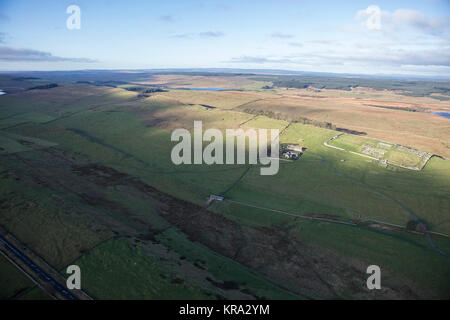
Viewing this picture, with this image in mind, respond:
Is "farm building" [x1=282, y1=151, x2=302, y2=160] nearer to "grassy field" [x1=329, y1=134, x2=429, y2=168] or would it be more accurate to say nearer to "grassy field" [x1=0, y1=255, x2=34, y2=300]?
"grassy field" [x1=329, y1=134, x2=429, y2=168]

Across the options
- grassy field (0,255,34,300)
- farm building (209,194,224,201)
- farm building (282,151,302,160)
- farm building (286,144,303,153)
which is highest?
farm building (286,144,303,153)

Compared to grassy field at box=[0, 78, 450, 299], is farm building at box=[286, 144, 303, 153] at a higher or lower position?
higher

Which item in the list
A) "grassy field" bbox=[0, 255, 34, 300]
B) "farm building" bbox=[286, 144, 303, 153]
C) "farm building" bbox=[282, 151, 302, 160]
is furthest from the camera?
"farm building" bbox=[286, 144, 303, 153]

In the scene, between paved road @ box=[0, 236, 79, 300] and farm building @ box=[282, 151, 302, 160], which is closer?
paved road @ box=[0, 236, 79, 300]

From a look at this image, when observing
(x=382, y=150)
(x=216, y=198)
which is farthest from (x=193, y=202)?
(x=382, y=150)

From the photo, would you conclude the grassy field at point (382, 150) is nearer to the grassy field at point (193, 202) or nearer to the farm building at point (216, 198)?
the grassy field at point (193, 202)

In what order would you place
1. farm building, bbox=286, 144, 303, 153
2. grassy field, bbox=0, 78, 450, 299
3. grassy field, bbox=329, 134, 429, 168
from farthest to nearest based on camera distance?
farm building, bbox=286, 144, 303, 153 < grassy field, bbox=329, 134, 429, 168 < grassy field, bbox=0, 78, 450, 299

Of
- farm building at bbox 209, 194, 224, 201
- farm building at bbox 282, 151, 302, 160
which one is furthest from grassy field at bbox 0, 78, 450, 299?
farm building at bbox 209, 194, 224, 201
